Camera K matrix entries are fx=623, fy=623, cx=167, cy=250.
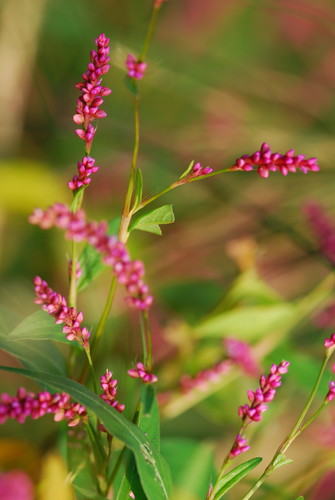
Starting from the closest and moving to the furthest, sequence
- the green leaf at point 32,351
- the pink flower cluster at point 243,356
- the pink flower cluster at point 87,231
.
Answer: the pink flower cluster at point 87,231 → the green leaf at point 32,351 → the pink flower cluster at point 243,356

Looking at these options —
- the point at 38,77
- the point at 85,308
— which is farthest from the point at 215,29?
the point at 85,308

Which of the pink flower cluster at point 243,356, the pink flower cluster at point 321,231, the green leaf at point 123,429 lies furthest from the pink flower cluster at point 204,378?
the green leaf at point 123,429

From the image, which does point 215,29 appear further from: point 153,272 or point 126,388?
point 126,388

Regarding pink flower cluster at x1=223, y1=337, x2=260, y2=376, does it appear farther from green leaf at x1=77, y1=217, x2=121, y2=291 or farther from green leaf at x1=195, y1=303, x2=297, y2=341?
green leaf at x1=77, y1=217, x2=121, y2=291

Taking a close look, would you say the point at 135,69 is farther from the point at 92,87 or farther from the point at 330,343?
the point at 330,343

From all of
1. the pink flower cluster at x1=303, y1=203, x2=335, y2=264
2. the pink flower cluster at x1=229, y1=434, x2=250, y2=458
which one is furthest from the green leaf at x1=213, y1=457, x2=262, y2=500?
the pink flower cluster at x1=303, y1=203, x2=335, y2=264

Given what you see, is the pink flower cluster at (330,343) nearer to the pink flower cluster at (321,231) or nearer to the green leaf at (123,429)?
the green leaf at (123,429)
